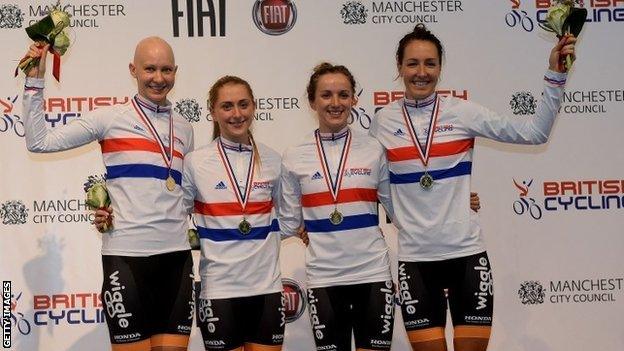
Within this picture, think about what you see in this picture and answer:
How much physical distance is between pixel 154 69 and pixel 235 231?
0.80 m

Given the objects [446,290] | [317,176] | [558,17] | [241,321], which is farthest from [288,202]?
[558,17]

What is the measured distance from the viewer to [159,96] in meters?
3.55

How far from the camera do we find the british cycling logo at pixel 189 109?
15.9ft

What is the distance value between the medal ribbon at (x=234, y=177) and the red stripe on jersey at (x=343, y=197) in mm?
262

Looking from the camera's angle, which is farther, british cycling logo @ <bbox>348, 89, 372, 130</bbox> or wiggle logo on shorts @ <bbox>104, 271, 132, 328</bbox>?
british cycling logo @ <bbox>348, 89, 372, 130</bbox>

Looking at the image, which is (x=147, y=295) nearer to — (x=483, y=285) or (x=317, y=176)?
(x=317, y=176)

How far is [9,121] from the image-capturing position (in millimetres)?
4785

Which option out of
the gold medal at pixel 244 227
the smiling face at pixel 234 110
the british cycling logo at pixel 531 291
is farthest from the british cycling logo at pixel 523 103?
the gold medal at pixel 244 227

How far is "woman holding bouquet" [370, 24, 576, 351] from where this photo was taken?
3406 millimetres

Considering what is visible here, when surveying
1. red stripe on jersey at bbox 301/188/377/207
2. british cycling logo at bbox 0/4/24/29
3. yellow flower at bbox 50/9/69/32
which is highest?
british cycling logo at bbox 0/4/24/29

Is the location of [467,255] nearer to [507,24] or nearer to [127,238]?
[127,238]

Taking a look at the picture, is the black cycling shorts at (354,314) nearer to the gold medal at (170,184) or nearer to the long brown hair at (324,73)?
the gold medal at (170,184)

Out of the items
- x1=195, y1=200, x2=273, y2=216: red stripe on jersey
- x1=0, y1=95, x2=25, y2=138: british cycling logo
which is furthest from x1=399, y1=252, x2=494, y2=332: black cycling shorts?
x1=0, y1=95, x2=25, y2=138: british cycling logo

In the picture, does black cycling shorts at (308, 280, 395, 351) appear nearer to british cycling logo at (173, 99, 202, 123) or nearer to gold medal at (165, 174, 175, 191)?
gold medal at (165, 174, 175, 191)
